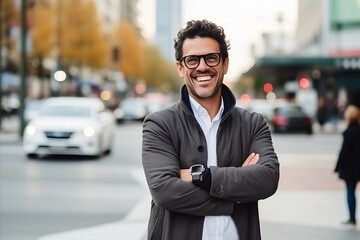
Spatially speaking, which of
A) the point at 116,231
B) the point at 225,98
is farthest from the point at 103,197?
the point at 225,98

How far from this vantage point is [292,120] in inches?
1400

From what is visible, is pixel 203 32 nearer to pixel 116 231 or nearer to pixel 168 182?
pixel 168 182

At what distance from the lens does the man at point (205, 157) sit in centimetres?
355

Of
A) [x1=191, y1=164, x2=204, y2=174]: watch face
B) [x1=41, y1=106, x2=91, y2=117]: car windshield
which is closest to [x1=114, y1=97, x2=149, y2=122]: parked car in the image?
[x1=41, y1=106, x2=91, y2=117]: car windshield

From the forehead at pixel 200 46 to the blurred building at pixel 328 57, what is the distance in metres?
38.4

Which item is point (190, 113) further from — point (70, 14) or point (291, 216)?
point (70, 14)

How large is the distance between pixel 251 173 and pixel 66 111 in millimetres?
17040

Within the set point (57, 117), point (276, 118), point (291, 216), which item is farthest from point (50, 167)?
point (276, 118)

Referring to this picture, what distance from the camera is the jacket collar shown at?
3.72 metres

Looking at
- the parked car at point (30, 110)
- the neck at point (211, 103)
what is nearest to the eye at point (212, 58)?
the neck at point (211, 103)

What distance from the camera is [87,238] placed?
8.95 metres

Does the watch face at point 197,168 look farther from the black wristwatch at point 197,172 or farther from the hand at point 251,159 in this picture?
the hand at point 251,159

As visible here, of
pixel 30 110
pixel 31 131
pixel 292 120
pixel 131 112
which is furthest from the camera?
pixel 131 112

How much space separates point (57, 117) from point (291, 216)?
10.4 metres
